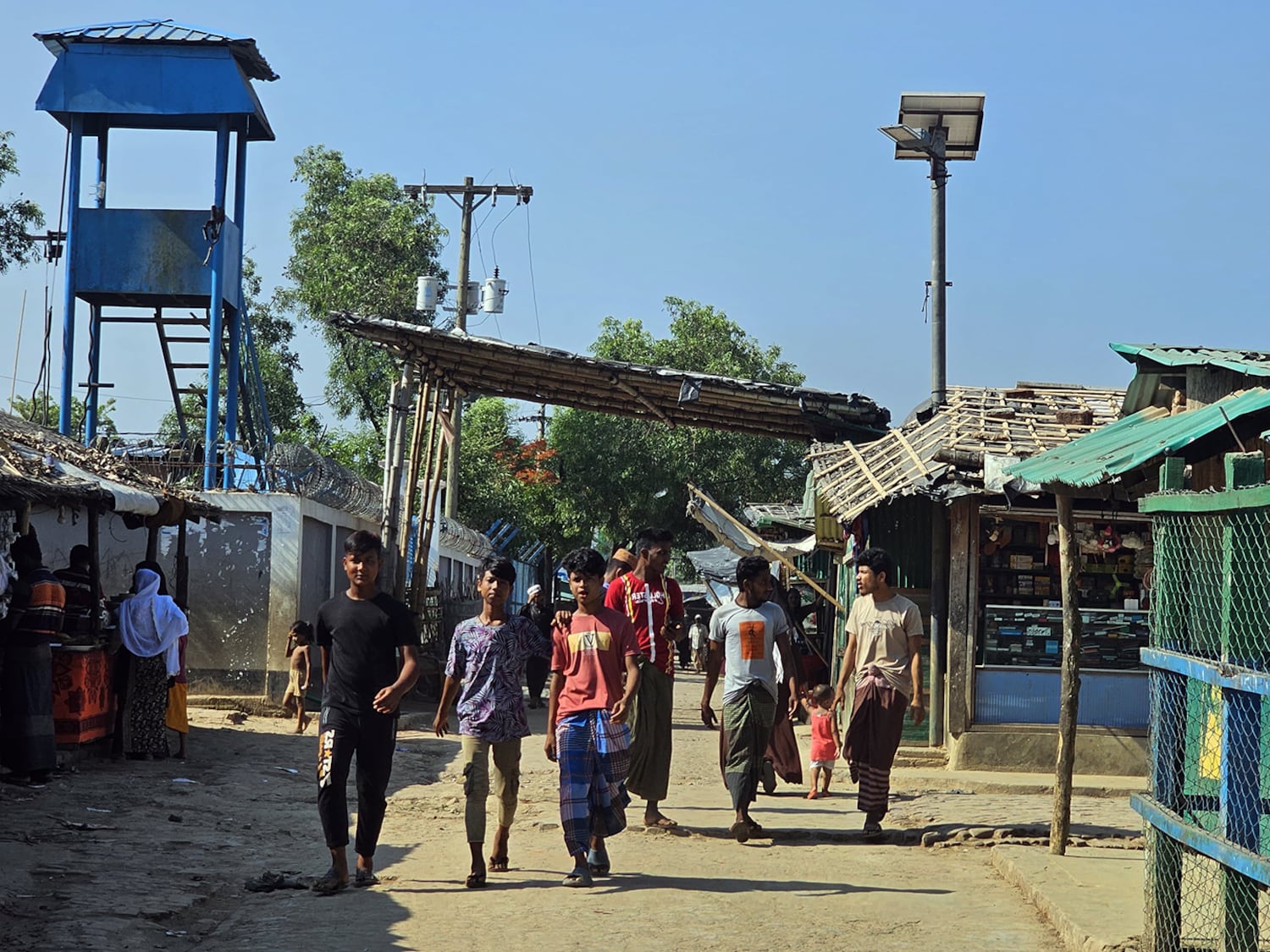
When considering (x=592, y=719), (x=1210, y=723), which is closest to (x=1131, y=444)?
(x=1210, y=723)

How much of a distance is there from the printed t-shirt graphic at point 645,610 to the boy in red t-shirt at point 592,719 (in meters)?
1.81

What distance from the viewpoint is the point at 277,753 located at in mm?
13703

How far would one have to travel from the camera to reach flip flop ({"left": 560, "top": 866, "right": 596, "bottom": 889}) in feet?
24.5

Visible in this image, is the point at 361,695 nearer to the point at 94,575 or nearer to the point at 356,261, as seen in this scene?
the point at 94,575

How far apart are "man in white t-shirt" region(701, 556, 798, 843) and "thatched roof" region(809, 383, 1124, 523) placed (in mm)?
2474

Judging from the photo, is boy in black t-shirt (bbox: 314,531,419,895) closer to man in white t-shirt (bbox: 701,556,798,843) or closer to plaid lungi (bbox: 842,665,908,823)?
man in white t-shirt (bbox: 701,556,798,843)

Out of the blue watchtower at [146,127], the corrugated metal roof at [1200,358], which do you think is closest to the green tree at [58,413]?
the blue watchtower at [146,127]

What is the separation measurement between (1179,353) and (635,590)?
144 inches

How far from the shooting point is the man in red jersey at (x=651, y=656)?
951 cm

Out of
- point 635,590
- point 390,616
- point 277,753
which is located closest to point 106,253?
point 277,753

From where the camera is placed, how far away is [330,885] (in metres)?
7.30

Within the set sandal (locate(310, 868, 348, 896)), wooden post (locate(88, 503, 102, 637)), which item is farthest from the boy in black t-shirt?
wooden post (locate(88, 503, 102, 637))

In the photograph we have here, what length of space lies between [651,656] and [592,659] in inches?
79.4

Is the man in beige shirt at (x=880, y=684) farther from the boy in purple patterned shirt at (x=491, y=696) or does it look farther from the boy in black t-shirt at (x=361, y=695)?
the boy in black t-shirt at (x=361, y=695)
